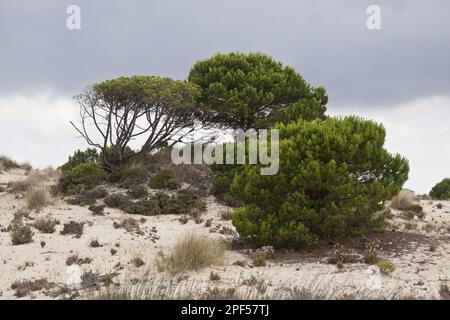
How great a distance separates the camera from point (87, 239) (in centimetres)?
1425

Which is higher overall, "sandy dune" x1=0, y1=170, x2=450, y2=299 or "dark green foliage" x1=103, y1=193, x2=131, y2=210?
"dark green foliage" x1=103, y1=193, x2=131, y2=210

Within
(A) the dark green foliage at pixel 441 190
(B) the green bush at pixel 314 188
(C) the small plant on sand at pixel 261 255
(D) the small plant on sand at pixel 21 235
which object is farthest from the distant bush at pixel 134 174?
(A) the dark green foliage at pixel 441 190

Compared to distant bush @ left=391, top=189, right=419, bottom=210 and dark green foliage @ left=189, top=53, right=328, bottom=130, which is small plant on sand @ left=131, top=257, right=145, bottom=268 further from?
distant bush @ left=391, top=189, right=419, bottom=210

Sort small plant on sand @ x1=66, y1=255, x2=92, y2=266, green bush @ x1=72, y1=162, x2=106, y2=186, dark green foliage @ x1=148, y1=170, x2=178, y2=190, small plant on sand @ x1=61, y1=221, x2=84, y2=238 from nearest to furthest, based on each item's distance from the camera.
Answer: small plant on sand @ x1=66, y1=255, x2=92, y2=266, small plant on sand @ x1=61, y1=221, x2=84, y2=238, dark green foliage @ x1=148, y1=170, x2=178, y2=190, green bush @ x1=72, y1=162, x2=106, y2=186

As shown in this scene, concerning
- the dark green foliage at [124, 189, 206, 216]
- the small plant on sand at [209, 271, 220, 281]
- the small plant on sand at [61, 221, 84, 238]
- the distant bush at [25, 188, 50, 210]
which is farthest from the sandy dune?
the dark green foliage at [124, 189, 206, 216]

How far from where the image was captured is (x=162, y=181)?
21.7 m

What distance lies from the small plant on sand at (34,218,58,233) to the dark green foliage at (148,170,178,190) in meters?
6.23

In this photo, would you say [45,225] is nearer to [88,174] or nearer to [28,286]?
[28,286]

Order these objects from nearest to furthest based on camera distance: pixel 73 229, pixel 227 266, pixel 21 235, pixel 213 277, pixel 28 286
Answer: pixel 213 277, pixel 28 286, pixel 227 266, pixel 21 235, pixel 73 229

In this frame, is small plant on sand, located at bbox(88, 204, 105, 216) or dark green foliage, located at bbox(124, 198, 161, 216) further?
dark green foliage, located at bbox(124, 198, 161, 216)

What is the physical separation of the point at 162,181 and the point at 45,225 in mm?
7101

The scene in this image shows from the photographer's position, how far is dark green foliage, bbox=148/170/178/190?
70.5ft

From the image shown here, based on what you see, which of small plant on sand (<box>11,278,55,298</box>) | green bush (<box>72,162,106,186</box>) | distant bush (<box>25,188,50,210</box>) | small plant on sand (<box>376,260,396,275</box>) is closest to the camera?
small plant on sand (<box>11,278,55,298</box>)

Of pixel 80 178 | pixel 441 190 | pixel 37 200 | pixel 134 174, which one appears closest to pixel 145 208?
pixel 37 200
